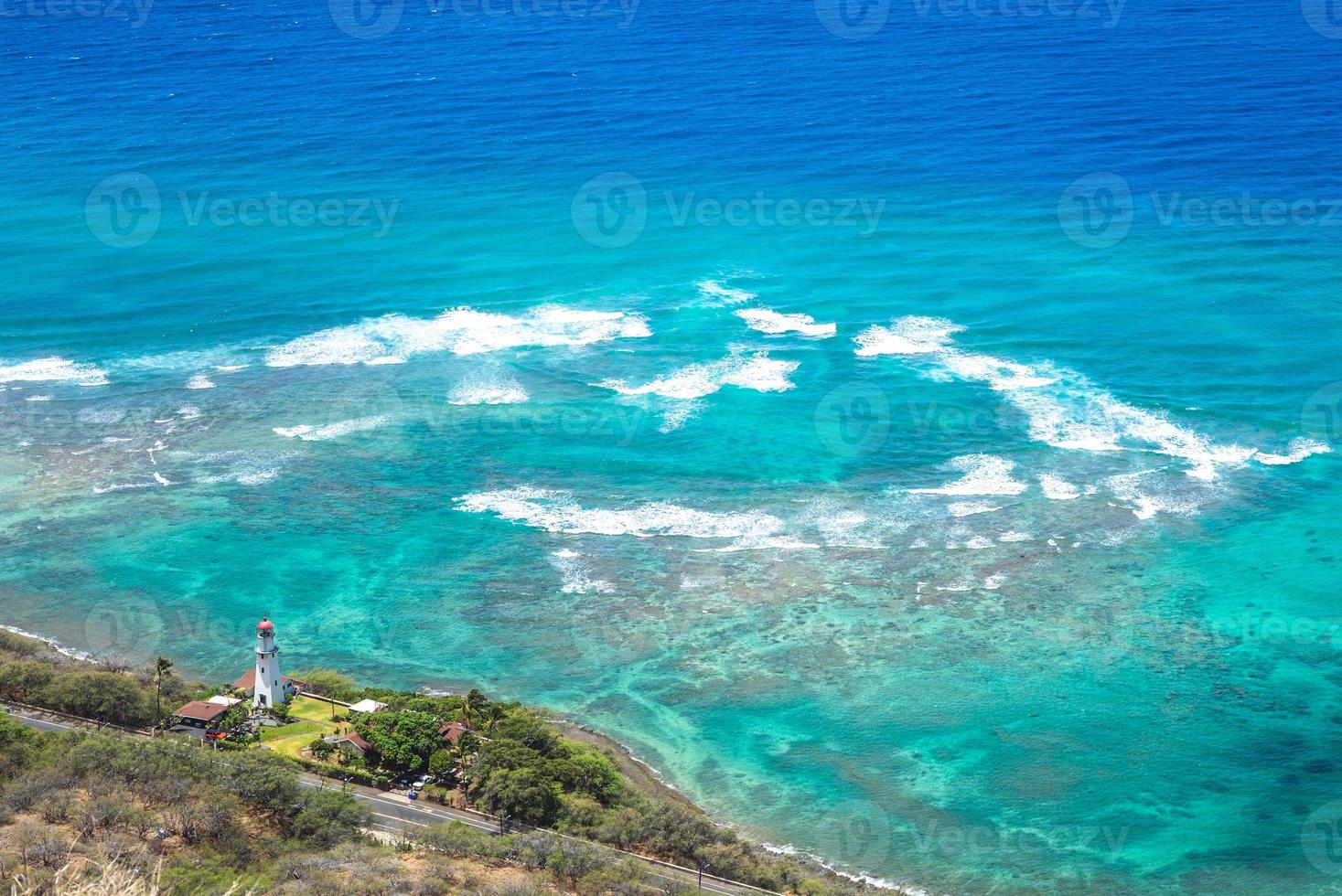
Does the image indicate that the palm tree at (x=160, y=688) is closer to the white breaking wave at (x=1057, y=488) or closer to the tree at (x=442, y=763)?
the tree at (x=442, y=763)

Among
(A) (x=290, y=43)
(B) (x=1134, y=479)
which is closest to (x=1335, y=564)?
(B) (x=1134, y=479)

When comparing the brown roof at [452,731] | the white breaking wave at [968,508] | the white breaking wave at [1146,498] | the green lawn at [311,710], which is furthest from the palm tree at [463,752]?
the white breaking wave at [1146,498]

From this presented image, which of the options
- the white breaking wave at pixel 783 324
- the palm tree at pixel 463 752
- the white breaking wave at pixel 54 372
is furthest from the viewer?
the white breaking wave at pixel 783 324

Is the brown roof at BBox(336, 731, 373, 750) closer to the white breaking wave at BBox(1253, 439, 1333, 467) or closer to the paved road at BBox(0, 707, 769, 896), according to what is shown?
the paved road at BBox(0, 707, 769, 896)

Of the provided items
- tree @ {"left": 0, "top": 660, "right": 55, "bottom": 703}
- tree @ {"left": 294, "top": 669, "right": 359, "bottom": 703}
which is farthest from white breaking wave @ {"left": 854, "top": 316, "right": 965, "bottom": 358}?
tree @ {"left": 0, "top": 660, "right": 55, "bottom": 703}

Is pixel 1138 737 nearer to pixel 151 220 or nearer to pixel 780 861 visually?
pixel 780 861

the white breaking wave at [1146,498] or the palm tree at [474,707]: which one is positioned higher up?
the white breaking wave at [1146,498]

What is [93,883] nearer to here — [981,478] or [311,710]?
[311,710]
